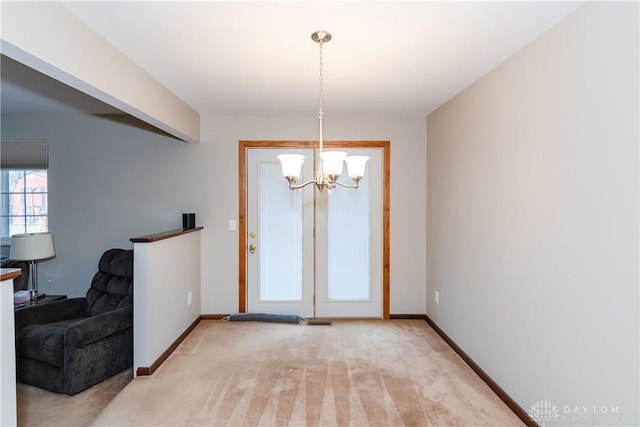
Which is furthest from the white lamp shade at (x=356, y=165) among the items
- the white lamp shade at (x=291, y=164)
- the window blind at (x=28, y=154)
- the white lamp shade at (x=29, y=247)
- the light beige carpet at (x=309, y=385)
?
the window blind at (x=28, y=154)

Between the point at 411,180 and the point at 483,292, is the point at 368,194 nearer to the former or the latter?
the point at 411,180

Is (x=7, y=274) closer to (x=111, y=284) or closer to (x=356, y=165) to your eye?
(x=356, y=165)

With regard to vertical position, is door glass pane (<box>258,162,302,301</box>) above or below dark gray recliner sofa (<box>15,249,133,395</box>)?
above

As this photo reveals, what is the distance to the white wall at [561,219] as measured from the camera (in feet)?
5.05

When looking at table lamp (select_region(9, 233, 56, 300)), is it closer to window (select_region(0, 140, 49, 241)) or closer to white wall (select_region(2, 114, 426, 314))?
white wall (select_region(2, 114, 426, 314))

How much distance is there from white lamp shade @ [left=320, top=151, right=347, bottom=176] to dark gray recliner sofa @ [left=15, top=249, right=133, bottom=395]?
2.20 m

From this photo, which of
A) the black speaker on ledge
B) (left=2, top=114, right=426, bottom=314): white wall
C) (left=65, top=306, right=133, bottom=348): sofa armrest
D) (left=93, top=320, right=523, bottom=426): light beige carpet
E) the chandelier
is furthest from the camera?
(left=2, top=114, right=426, bottom=314): white wall

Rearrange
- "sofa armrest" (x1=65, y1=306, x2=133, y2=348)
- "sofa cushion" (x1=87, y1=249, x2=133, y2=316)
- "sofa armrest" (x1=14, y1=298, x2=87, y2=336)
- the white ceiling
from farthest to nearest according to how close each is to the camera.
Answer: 1. "sofa cushion" (x1=87, y1=249, x2=133, y2=316)
2. "sofa armrest" (x1=14, y1=298, x2=87, y2=336)
3. "sofa armrest" (x1=65, y1=306, x2=133, y2=348)
4. the white ceiling

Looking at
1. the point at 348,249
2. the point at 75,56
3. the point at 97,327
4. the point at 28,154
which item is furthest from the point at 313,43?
the point at 28,154

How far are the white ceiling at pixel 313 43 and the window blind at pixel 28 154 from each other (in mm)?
2120

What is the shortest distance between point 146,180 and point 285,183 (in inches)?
63.9

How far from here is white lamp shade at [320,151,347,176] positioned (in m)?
2.14

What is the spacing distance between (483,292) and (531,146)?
120 centimetres

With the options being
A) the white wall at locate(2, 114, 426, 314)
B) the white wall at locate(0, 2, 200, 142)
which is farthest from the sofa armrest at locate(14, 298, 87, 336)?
the white wall at locate(0, 2, 200, 142)
